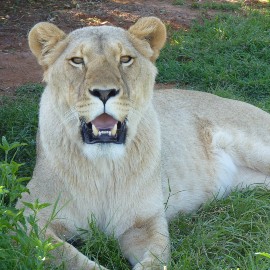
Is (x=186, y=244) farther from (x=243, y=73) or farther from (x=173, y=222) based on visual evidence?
(x=243, y=73)

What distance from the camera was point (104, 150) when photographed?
3.06 metres

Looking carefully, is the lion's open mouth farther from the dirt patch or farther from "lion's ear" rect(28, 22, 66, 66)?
the dirt patch

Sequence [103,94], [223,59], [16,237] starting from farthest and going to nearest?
1. [223,59]
2. [103,94]
3. [16,237]

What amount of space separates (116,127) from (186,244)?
2.53 ft

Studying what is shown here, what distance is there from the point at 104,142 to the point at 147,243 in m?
0.60

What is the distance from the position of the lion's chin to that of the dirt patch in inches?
137

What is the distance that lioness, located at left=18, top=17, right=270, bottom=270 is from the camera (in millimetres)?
3010

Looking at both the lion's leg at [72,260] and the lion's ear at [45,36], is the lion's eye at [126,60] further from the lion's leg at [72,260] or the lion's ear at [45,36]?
the lion's leg at [72,260]

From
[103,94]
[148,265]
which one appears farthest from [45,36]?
[148,265]

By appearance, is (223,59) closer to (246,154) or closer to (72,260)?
(246,154)

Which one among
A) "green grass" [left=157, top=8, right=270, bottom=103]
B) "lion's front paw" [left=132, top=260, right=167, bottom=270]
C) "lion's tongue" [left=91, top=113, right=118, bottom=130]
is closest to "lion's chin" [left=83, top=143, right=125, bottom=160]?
"lion's tongue" [left=91, top=113, right=118, bottom=130]

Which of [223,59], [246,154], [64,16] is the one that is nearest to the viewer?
[246,154]

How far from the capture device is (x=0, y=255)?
8.48 feet

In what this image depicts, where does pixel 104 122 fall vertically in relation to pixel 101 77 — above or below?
below
